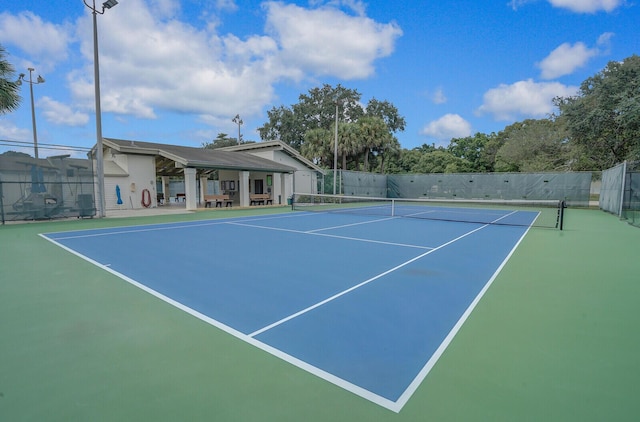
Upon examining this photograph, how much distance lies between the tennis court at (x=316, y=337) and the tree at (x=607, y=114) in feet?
65.6

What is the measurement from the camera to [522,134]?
37281 mm

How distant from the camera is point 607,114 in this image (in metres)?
22.3

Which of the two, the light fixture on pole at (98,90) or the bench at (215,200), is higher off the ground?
the light fixture on pole at (98,90)

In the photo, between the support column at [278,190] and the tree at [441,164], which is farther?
the tree at [441,164]

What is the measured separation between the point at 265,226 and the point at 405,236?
17.0 ft

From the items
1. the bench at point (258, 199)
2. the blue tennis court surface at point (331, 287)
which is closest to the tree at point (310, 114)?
the bench at point (258, 199)

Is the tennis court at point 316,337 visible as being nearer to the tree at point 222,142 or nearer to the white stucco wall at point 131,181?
the white stucco wall at point 131,181

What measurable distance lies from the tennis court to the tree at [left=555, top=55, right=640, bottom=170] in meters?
20.0

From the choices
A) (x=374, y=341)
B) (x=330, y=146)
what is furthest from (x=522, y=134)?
(x=374, y=341)

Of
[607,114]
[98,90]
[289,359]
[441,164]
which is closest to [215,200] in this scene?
[98,90]

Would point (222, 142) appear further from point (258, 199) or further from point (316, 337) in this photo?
point (316, 337)

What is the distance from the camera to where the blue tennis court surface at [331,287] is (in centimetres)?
322

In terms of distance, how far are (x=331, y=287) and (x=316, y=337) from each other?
171 cm

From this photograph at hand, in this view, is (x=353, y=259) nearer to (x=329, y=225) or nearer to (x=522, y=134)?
(x=329, y=225)
